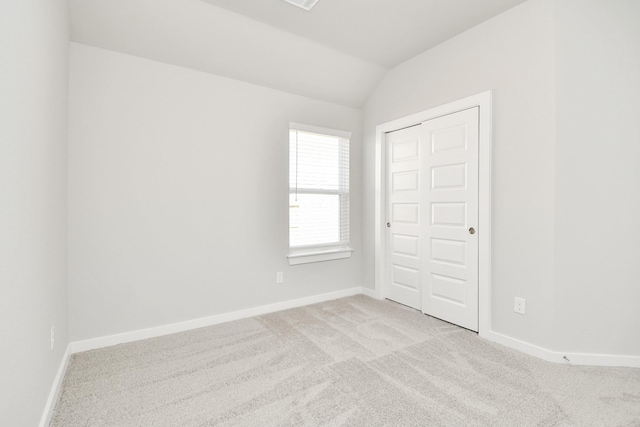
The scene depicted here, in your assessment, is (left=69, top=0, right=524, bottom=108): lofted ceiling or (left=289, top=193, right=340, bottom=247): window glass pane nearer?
(left=69, top=0, right=524, bottom=108): lofted ceiling

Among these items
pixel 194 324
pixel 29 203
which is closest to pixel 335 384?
pixel 194 324

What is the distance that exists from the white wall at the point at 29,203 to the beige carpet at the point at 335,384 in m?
0.40

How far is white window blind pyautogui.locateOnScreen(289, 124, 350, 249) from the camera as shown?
3389 millimetres

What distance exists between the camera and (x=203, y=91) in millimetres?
2807

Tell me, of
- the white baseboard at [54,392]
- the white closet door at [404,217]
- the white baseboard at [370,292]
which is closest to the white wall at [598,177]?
the white closet door at [404,217]

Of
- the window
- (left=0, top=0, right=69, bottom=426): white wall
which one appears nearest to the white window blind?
the window

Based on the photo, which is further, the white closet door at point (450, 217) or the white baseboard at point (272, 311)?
the white closet door at point (450, 217)

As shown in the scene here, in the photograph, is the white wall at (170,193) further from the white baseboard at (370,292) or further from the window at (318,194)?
the white baseboard at (370,292)

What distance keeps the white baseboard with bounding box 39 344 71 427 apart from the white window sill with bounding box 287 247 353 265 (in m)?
1.97

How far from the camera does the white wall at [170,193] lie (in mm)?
2355

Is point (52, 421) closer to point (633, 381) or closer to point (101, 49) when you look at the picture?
point (101, 49)

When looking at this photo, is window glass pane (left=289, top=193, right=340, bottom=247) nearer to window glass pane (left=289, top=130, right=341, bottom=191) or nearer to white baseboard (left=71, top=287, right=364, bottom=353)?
window glass pane (left=289, top=130, right=341, bottom=191)

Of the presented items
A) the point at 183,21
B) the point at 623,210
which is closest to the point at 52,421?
the point at 183,21

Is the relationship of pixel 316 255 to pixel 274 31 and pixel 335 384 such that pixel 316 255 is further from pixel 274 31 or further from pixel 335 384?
pixel 274 31
